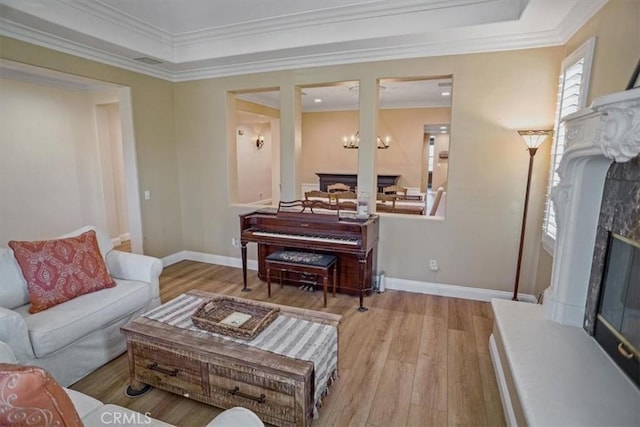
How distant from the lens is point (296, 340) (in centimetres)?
196

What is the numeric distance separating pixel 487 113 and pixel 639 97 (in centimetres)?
216

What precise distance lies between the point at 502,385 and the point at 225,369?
5.73ft

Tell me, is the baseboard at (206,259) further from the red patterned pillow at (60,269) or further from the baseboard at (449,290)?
the red patterned pillow at (60,269)

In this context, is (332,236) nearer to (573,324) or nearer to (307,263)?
(307,263)

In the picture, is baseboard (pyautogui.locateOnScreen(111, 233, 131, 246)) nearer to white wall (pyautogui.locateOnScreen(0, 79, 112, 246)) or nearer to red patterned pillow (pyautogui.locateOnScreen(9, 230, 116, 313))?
white wall (pyautogui.locateOnScreen(0, 79, 112, 246))

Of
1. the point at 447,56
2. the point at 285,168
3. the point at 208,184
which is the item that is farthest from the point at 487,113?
the point at 208,184

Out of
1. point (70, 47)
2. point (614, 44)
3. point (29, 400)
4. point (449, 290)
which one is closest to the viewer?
point (29, 400)

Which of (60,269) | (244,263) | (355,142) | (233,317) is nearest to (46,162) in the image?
(60,269)

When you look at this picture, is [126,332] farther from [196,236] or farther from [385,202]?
[385,202]

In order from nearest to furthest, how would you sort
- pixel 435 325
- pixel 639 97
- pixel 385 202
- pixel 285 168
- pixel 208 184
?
pixel 639 97, pixel 435 325, pixel 285 168, pixel 208 184, pixel 385 202

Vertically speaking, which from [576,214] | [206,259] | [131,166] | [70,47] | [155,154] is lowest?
[206,259]

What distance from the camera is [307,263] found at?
3430mm

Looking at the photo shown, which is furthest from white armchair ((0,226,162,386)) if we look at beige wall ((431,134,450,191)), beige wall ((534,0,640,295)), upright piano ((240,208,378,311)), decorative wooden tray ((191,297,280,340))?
beige wall ((431,134,450,191))

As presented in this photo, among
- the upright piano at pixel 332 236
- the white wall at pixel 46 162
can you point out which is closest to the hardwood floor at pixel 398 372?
the upright piano at pixel 332 236
